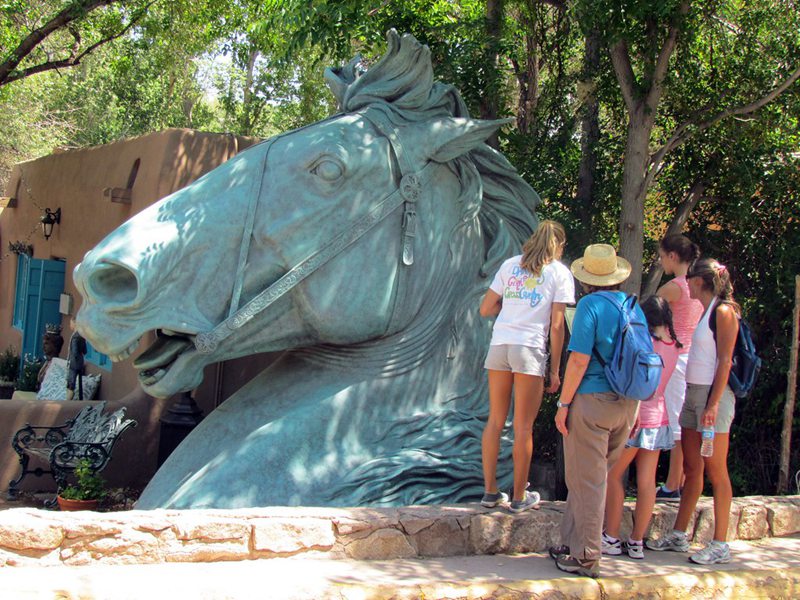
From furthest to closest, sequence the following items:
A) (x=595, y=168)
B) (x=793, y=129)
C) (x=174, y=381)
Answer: (x=595, y=168)
(x=793, y=129)
(x=174, y=381)

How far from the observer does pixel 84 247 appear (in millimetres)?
10242

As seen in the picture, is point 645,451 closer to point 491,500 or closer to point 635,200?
point 491,500

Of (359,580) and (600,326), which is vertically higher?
(600,326)

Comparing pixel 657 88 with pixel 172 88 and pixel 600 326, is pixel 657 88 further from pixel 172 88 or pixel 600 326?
pixel 172 88

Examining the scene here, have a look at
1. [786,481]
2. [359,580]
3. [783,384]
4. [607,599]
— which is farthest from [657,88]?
[359,580]

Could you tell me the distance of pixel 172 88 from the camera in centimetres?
2519

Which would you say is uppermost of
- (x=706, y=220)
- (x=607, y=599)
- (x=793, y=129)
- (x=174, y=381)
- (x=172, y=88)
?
(x=172, y=88)

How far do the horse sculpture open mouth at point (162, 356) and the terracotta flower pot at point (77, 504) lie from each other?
5.16 feet

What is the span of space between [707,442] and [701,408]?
0.22 metres

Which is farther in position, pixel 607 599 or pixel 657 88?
pixel 657 88

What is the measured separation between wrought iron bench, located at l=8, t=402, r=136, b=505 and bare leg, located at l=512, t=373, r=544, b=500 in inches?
120

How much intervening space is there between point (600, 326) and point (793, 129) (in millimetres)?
4654

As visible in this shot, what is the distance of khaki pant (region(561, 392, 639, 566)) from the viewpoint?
4047 millimetres

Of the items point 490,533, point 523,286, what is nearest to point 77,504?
point 490,533
